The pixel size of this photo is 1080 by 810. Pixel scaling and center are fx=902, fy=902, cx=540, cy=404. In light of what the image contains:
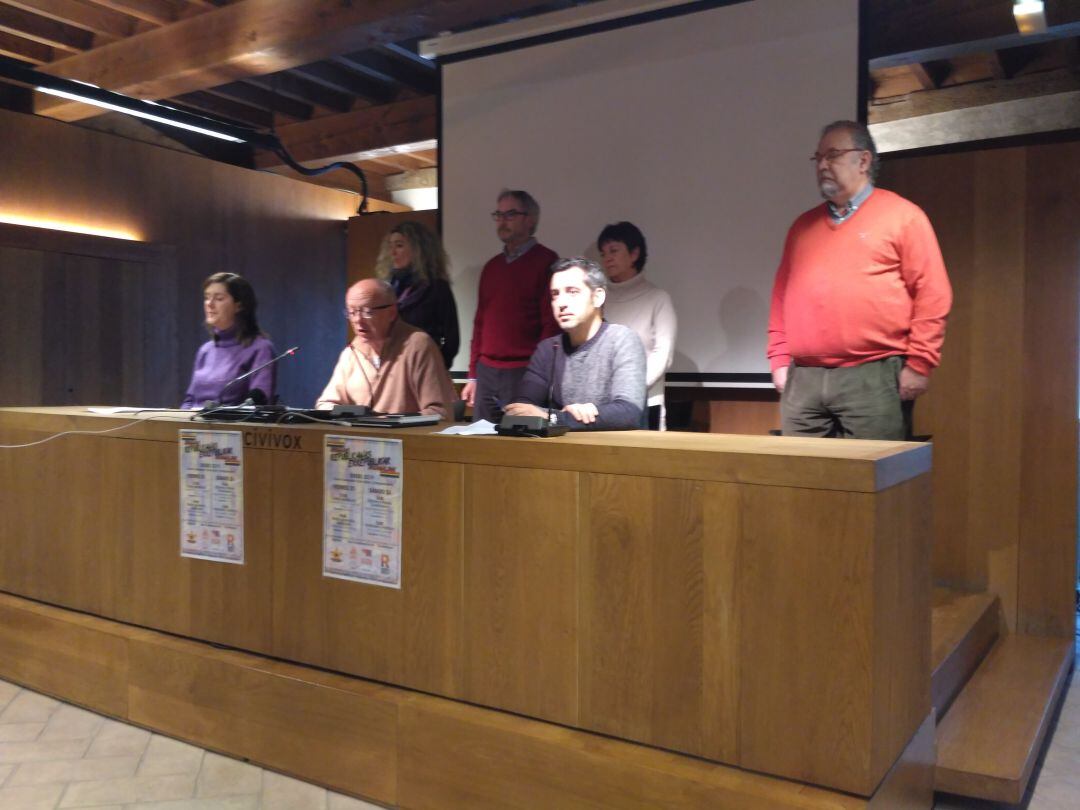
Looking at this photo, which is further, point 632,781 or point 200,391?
point 200,391

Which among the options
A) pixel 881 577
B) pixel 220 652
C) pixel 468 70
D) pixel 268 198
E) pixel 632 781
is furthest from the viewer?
pixel 268 198

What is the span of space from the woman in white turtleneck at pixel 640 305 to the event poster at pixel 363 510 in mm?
1501

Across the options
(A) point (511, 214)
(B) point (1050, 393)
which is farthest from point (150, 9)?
(B) point (1050, 393)

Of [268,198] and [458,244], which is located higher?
[268,198]

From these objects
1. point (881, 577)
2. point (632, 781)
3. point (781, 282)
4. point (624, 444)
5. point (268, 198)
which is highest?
point (268, 198)

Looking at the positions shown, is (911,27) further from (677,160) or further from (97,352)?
(97,352)

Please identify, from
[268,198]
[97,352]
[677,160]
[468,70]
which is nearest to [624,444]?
[677,160]

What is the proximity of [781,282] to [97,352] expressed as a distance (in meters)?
4.61

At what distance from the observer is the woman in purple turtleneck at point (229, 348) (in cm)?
329

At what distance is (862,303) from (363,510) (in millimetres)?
1443

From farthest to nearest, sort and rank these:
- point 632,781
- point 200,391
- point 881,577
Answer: point 200,391, point 632,781, point 881,577

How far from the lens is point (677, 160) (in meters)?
4.05

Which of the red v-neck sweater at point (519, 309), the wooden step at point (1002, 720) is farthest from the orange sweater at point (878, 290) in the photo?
the red v-neck sweater at point (519, 309)

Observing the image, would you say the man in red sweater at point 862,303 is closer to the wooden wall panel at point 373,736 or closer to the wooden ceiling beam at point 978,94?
the wooden wall panel at point 373,736
